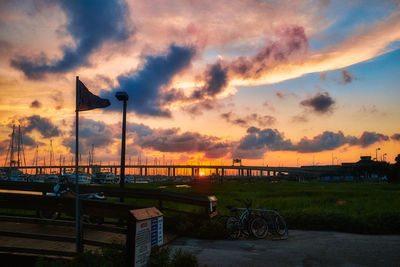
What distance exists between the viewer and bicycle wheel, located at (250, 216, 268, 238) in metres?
12.5

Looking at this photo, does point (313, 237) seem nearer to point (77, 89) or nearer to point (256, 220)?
point (256, 220)

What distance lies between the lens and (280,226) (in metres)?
13.0

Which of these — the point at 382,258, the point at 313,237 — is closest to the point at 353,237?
the point at 313,237

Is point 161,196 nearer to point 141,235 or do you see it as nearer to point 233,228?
point 233,228

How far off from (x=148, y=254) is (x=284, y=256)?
4363mm

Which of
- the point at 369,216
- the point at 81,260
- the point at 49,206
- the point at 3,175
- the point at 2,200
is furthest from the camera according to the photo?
the point at 3,175

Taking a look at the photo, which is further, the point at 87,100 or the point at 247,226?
the point at 247,226

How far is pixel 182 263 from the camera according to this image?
704 cm

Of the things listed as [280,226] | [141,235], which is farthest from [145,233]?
[280,226]

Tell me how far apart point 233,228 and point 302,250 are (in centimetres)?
293

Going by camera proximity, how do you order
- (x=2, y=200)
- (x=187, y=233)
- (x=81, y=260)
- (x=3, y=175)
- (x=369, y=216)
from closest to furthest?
(x=81, y=260), (x=2, y=200), (x=187, y=233), (x=369, y=216), (x=3, y=175)

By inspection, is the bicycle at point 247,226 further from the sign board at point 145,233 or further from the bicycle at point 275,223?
the sign board at point 145,233

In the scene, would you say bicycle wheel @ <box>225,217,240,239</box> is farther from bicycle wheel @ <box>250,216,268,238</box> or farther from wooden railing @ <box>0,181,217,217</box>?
wooden railing @ <box>0,181,217,217</box>

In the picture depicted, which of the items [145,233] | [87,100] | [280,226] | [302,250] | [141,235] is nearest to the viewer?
[141,235]
